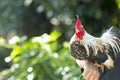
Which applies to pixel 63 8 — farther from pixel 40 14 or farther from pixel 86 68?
pixel 86 68

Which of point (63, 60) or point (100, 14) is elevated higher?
point (100, 14)

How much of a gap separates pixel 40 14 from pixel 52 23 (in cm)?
20

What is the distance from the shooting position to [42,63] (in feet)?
7.73

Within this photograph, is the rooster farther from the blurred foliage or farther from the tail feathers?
the blurred foliage

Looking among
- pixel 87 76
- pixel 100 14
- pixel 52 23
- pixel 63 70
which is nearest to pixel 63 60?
pixel 63 70

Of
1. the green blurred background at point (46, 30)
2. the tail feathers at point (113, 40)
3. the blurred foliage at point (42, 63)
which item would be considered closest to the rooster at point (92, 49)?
the tail feathers at point (113, 40)

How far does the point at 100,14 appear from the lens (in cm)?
366

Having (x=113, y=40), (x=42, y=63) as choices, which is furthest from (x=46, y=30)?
(x=113, y=40)

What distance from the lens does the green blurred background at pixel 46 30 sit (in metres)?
2.36

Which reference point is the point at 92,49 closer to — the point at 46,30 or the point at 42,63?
the point at 42,63

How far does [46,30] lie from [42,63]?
6.91ft

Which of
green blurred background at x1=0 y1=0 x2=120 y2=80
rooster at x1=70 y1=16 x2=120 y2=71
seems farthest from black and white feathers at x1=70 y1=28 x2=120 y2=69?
green blurred background at x1=0 y1=0 x2=120 y2=80

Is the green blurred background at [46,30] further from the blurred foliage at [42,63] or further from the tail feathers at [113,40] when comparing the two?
the tail feathers at [113,40]

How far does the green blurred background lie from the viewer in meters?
2.36
